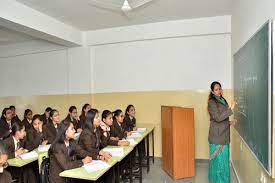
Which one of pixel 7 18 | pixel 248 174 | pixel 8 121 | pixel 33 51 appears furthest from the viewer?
pixel 33 51

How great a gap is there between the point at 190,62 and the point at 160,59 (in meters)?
0.68

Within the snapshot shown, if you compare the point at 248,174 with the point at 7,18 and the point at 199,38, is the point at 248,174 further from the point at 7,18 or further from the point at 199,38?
the point at 7,18

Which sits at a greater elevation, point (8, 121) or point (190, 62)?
point (190, 62)

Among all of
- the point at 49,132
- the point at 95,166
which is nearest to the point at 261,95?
the point at 95,166

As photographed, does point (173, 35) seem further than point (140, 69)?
No

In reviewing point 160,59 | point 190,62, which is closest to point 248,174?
point 190,62

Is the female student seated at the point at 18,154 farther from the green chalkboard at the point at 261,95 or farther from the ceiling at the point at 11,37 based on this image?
the ceiling at the point at 11,37

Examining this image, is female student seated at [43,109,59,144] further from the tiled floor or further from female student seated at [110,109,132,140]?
the tiled floor

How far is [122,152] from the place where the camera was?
3033 mm

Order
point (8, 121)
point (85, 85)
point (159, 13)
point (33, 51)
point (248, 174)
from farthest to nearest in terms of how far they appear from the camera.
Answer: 1. point (33, 51)
2. point (85, 85)
3. point (8, 121)
4. point (159, 13)
5. point (248, 174)

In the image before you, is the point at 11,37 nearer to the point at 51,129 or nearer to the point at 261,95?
the point at 51,129

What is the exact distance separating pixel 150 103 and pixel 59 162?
3280mm

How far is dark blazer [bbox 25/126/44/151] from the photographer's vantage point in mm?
3902

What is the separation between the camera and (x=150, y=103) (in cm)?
552
